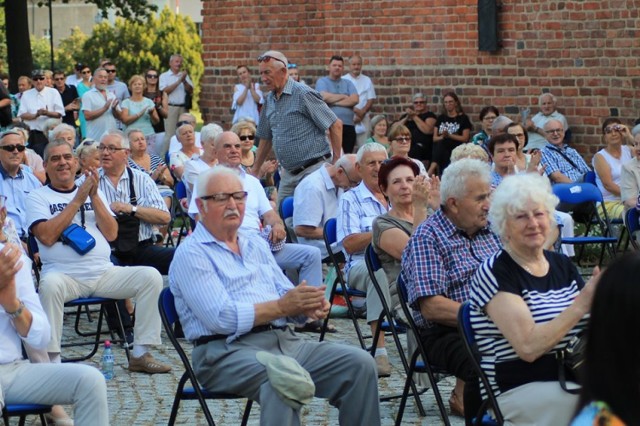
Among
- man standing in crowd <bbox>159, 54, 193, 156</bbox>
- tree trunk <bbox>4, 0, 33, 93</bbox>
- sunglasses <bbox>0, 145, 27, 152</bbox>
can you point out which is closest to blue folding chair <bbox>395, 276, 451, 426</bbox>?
sunglasses <bbox>0, 145, 27, 152</bbox>

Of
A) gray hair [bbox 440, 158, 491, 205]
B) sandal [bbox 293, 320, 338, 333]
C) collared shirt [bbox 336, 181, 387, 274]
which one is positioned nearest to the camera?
gray hair [bbox 440, 158, 491, 205]

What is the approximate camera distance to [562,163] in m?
13.2

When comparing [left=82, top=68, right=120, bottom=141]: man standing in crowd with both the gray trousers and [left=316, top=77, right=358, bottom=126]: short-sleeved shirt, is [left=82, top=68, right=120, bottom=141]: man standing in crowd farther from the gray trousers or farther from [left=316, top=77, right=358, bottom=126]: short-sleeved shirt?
the gray trousers

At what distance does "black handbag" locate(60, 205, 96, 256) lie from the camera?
330 inches

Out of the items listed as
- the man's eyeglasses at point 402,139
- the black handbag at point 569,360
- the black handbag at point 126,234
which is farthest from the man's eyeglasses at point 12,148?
the black handbag at point 569,360

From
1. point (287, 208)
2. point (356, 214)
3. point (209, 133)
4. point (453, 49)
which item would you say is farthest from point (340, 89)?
point (356, 214)

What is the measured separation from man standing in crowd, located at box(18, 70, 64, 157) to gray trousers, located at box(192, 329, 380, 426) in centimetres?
1468

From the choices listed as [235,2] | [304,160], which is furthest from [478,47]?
[304,160]

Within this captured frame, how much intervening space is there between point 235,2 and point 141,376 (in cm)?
1249

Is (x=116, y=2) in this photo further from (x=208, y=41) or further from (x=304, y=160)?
(x=304, y=160)

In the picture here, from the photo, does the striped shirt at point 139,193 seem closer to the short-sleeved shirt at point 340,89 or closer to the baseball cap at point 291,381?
the baseball cap at point 291,381

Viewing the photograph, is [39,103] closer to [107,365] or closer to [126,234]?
[126,234]

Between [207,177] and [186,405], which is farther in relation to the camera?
[186,405]

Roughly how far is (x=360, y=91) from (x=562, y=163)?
5.82 metres
